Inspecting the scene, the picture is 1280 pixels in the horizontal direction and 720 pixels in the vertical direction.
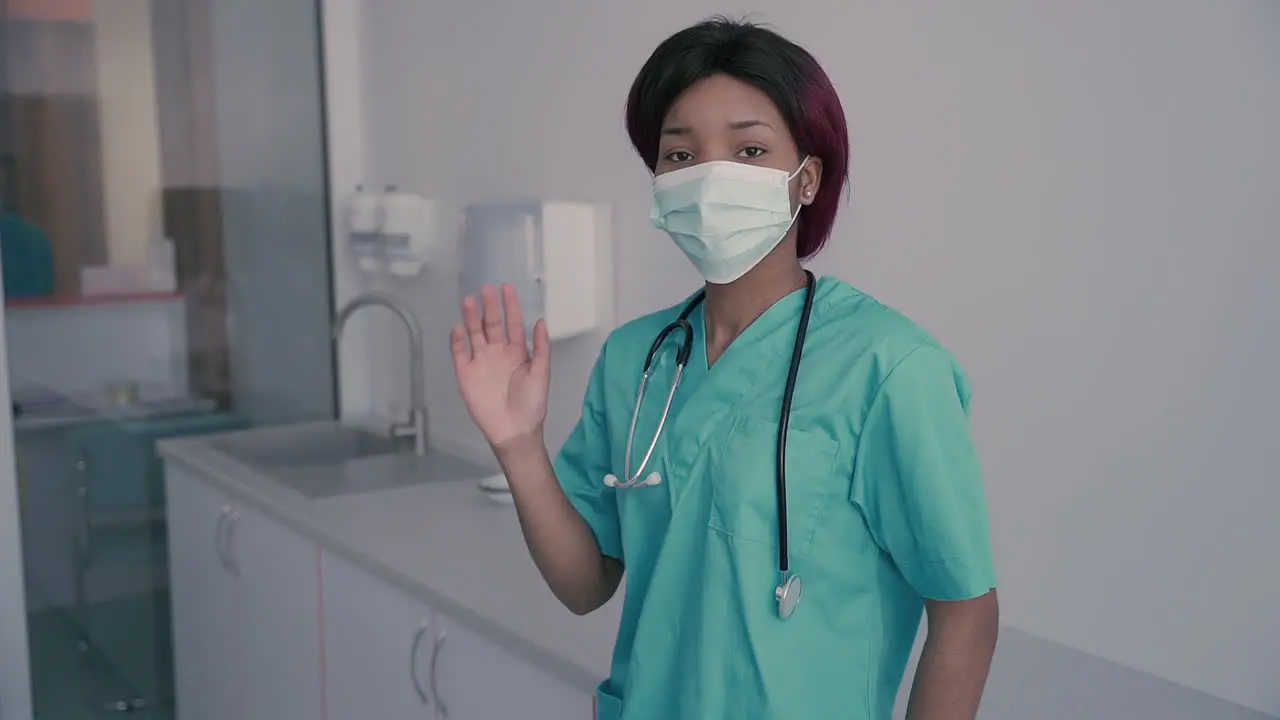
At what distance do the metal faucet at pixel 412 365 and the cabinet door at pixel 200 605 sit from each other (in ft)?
1.42

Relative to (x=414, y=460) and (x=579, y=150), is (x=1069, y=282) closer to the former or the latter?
(x=579, y=150)

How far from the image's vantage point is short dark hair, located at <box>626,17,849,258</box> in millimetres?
1075

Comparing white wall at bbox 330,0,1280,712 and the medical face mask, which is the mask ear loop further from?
white wall at bbox 330,0,1280,712

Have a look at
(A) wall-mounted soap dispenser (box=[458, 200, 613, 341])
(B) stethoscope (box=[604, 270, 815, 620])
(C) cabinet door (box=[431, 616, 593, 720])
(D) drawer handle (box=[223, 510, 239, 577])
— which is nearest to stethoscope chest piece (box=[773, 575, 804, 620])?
(B) stethoscope (box=[604, 270, 815, 620])

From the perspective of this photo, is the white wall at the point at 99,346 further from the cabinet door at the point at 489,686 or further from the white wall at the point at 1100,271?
the white wall at the point at 1100,271

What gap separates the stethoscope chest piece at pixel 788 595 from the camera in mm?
1026

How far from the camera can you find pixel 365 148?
3.08 m

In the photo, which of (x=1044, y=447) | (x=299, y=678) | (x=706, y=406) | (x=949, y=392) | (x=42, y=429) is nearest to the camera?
(x=949, y=392)

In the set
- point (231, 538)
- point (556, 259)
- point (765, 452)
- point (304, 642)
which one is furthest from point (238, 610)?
point (765, 452)

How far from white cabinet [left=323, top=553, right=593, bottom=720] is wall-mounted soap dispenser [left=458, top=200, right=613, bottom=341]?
0.58 meters

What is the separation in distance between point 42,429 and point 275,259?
2.14 feet

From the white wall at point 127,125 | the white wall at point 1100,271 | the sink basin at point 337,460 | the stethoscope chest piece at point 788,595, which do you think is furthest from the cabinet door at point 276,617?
the stethoscope chest piece at point 788,595

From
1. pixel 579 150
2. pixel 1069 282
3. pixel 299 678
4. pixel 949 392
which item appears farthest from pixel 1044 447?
pixel 299 678

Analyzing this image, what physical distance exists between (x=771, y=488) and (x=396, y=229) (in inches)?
74.0
